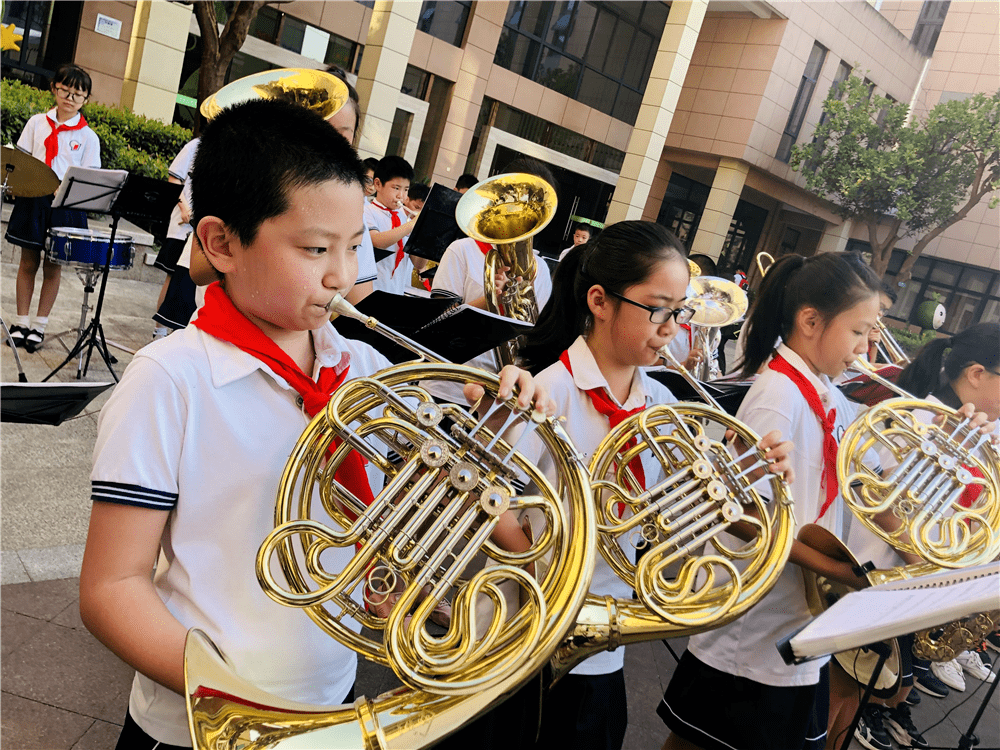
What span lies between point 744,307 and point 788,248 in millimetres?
22696

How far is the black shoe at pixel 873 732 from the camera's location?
121 inches

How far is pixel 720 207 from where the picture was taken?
62.2 ft

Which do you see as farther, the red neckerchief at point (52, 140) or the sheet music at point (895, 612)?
the red neckerchief at point (52, 140)

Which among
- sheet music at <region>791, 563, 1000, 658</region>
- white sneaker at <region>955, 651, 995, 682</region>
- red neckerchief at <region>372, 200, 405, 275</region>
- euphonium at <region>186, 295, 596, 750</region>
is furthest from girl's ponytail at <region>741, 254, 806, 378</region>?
white sneaker at <region>955, 651, 995, 682</region>

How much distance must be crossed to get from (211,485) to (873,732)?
3071mm

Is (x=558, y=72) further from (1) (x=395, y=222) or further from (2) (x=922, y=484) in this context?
(2) (x=922, y=484)

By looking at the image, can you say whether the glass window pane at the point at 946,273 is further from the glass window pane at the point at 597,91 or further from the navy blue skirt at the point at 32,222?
the navy blue skirt at the point at 32,222

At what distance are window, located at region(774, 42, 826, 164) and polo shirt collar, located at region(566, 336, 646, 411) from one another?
19741 millimetres

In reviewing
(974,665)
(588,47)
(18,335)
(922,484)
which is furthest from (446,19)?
(922,484)

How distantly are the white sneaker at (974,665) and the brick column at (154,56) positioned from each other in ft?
32.5

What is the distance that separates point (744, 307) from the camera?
4.19 meters

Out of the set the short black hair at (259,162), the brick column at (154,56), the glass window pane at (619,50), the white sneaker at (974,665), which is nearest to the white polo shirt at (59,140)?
the brick column at (154,56)

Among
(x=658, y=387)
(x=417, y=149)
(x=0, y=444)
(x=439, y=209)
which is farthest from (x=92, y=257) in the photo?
(x=417, y=149)

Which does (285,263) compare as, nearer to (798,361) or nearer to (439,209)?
(798,361)
